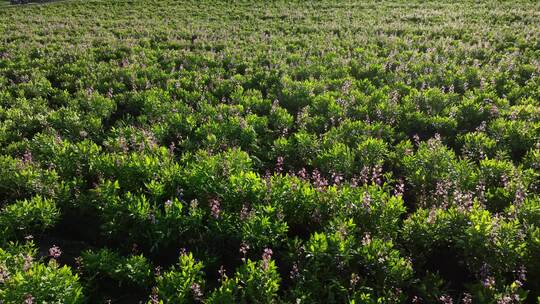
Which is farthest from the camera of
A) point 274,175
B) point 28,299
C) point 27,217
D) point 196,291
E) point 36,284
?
point 274,175

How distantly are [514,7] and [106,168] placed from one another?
2669 centimetres

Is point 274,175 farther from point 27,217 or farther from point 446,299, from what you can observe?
point 27,217

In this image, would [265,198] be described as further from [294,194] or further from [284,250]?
[284,250]

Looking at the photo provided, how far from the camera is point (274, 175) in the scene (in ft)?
21.7

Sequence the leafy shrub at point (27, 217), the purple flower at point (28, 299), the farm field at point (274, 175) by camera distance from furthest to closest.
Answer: the leafy shrub at point (27, 217), the farm field at point (274, 175), the purple flower at point (28, 299)

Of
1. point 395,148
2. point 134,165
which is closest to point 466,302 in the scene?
point 395,148

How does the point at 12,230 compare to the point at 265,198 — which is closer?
the point at 12,230

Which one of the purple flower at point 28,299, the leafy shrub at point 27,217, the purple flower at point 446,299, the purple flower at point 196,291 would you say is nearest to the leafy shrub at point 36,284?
the purple flower at point 28,299

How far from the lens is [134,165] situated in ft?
22.5

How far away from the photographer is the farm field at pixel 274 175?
4891 mm

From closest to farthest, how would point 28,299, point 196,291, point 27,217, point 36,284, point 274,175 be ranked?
point 28,299 < point 36,284 < point 196,291 < point 27,217 < point 274,175

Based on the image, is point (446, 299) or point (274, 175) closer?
point (446, 299)

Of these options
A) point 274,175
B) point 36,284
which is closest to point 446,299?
point 274,175

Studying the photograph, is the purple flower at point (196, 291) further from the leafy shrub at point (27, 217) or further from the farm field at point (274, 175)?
the leafy shrub at point (27, 217)
